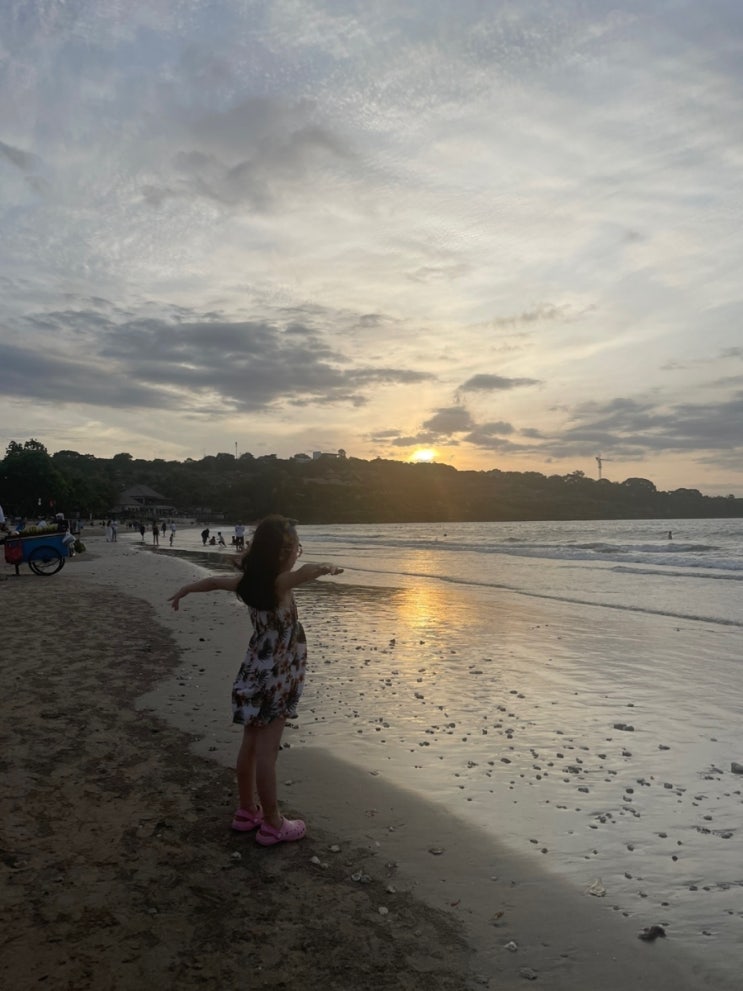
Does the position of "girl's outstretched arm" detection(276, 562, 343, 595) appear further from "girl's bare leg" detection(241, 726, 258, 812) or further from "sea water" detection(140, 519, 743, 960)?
"sea water" detection(140, 519, 743, 960)

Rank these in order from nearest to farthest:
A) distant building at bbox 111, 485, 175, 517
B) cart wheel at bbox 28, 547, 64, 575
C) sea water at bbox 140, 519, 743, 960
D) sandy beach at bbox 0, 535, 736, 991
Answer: sandy beach at bbox 0, 535, 736, 991 < sea water at bbox 140, 519, 743, 960 < cart wheel at bbox 28, 547, 64, 575 < distant building at bbox 111, 485, 175, 517

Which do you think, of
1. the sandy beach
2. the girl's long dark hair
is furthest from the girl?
the sandy beach

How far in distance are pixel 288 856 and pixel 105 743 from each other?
2.55 metres

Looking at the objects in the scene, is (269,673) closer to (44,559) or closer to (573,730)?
(573,730)

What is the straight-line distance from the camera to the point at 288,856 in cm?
418

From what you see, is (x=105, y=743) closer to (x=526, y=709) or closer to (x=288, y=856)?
(x=288, y=856)

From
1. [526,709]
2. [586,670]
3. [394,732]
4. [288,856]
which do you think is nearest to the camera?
[288,856]

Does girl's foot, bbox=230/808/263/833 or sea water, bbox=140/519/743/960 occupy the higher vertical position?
girl's foot, bbox=230/808/263/833

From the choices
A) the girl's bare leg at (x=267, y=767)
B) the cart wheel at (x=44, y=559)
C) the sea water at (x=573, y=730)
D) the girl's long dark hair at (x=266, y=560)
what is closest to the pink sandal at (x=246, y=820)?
the girl's bare leg at (x=267, y=767)

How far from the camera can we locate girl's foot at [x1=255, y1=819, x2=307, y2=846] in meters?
4.27

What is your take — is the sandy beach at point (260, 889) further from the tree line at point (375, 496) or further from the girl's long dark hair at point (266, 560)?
the tree line at point (375, 496)

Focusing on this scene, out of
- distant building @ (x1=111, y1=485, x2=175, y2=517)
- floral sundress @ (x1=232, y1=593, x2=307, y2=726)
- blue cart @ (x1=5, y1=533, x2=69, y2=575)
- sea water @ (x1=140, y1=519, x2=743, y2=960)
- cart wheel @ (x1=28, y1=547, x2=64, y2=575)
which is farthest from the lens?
distant building @ (x1=111, y1=485, x2=175, y2=517)

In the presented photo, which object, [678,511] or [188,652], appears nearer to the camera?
[188,652]

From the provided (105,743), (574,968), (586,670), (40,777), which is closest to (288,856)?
(574,968)
